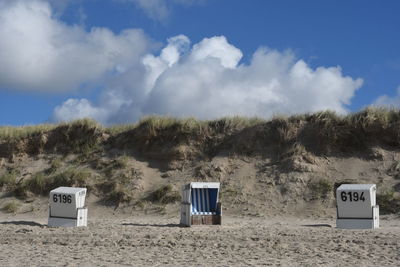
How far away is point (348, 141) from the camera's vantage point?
23250 millimetres

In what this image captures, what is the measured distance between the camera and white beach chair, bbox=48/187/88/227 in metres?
17.0

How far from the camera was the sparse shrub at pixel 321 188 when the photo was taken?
2073 cm

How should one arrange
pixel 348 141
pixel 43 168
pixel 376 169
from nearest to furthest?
1. pixel 376 169
2. pixel 348 141
3. pixel 43 168

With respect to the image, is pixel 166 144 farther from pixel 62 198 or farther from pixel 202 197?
pixel 62 198

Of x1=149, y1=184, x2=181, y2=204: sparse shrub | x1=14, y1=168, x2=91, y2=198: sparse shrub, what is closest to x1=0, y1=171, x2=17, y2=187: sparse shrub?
x1=14, y1=168, x2=91, y2=198: sparse shrub

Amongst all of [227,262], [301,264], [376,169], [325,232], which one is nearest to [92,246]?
[227,262]

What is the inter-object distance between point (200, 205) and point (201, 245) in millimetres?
4682

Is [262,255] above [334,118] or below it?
below

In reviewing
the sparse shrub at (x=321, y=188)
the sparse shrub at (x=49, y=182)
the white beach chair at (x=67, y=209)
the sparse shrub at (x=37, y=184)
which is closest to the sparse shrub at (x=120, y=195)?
the sparse shrub at (x=49, y=182)

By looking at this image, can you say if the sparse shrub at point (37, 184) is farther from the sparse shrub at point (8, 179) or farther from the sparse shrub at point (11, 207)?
the sparse shrub at point (11, 207)

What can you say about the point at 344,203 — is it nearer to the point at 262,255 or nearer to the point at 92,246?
the point at 262,255

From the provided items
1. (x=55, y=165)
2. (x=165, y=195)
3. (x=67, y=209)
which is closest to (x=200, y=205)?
(x=67, y=209)

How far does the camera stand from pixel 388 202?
19469 millimetres

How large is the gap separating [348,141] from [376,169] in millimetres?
1922
